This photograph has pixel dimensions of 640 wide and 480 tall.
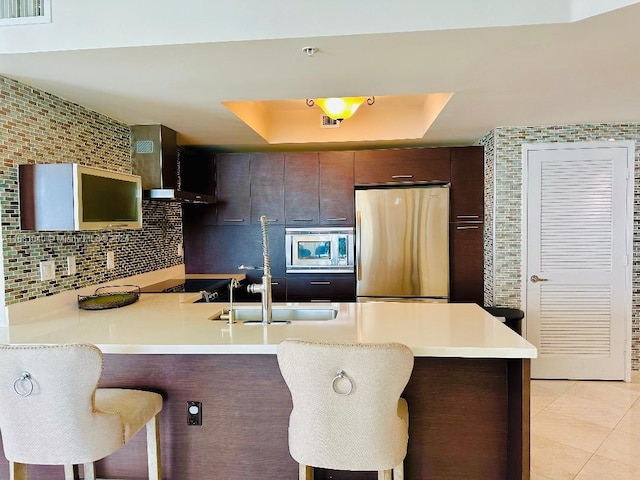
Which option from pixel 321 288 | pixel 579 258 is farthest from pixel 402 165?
pixel 579 258

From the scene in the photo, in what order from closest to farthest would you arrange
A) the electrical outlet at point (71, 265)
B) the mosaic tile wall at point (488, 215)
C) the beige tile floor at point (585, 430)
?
1. the beige tile floor at point (585, 430)
2. the electrical outlet at point (71, 265)
3. the mosaic tile wall at point (488, 215)

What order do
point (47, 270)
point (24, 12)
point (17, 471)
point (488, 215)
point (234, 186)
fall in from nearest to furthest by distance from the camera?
point (17, 471), point (24, 12), point (47, 270), point (488, 215), point (234, 186)

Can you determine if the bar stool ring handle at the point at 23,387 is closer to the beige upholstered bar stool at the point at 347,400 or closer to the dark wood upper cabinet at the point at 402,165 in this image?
the beige upholstered bar stool at the point at 347,400

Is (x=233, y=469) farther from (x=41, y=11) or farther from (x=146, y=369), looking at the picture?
(x=41, y=11)

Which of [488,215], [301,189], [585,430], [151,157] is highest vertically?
A: [151,157]

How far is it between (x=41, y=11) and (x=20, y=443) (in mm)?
1781

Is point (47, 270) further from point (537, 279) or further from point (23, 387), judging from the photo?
point (537, 279)

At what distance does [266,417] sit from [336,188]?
2541 mm

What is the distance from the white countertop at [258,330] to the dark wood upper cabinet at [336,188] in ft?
5.45

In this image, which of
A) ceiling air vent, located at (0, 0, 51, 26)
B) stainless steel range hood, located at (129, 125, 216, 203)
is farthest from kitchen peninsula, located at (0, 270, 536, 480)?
stainless steel range hood, located at (129, 125, 216, 203)

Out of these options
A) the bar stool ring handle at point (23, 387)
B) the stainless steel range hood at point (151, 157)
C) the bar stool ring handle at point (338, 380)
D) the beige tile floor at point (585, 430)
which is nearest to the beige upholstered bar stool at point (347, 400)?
the bar stool ring handle at point (338, 380)

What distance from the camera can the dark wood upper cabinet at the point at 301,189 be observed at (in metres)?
4.08

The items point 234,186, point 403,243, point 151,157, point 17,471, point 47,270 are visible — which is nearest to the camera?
point 17,471

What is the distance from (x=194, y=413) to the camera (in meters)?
1.94
